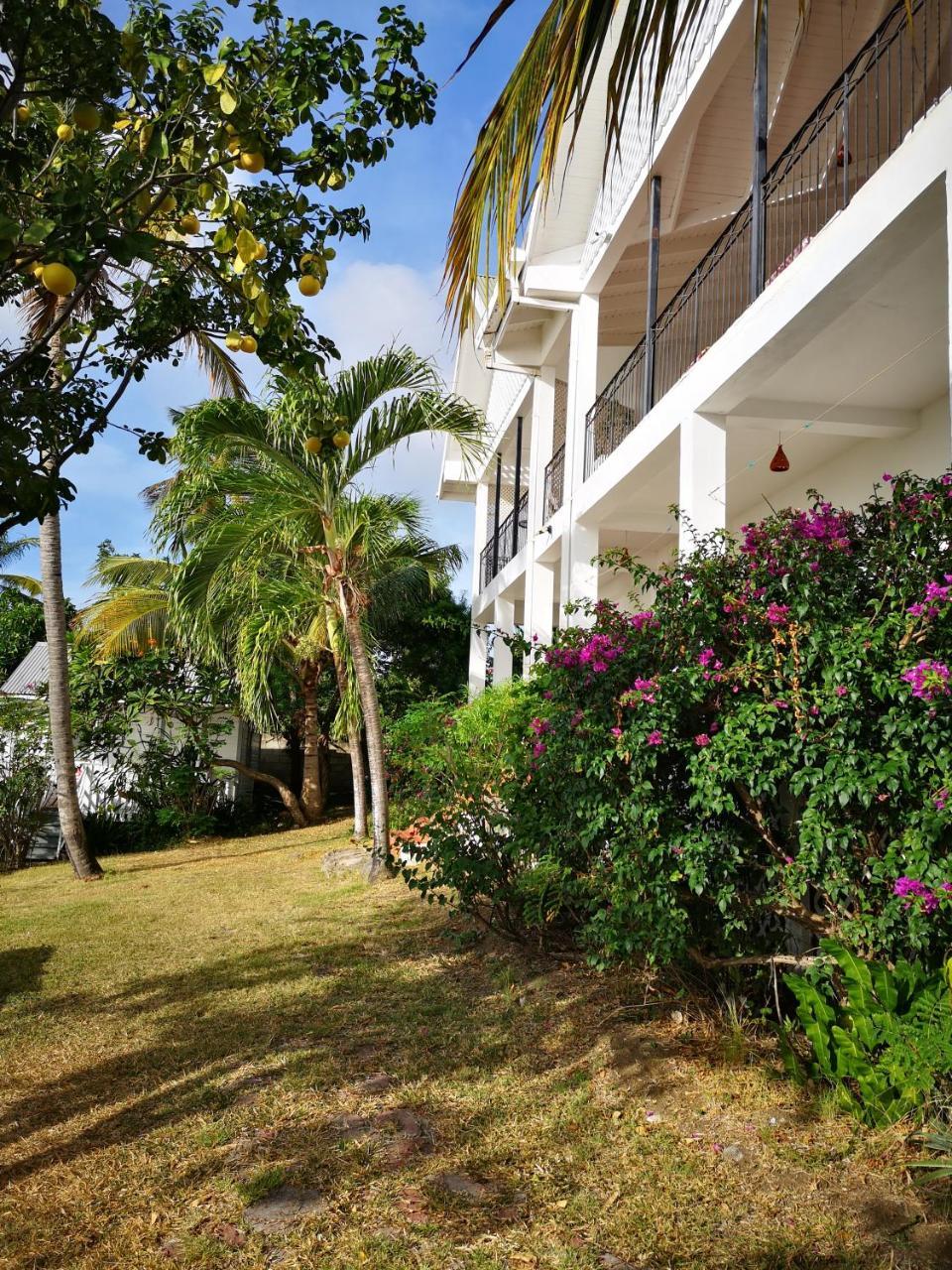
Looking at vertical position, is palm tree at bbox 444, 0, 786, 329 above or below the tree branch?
above

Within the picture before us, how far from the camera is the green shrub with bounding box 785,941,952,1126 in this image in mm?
3248

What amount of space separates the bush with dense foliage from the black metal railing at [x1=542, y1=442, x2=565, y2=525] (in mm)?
8120

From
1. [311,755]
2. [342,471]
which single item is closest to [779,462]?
[342,471]

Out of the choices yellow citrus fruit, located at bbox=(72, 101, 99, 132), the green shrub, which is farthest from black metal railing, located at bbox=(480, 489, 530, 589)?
yellow citrus fruit, located at bbox=(72, 101, 99, 132)

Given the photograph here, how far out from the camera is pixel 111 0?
3479 mm

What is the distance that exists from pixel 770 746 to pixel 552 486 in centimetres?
1016

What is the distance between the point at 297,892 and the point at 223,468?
178 inches

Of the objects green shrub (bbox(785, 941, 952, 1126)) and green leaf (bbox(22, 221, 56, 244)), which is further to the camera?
green shrub (bbox(785, 941, 952, 1126))

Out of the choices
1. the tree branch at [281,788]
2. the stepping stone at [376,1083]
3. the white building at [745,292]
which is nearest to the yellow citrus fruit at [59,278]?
the white building at [745,292]

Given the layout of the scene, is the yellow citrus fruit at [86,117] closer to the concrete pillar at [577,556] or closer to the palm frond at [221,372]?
the concrete pillar at [577,556]

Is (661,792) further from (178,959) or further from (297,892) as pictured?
(297,892)

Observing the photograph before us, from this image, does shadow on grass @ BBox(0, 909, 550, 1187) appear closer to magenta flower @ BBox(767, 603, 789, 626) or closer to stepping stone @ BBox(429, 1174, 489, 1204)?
stepping stone @ BBox(429, 1174, 489, 1204)

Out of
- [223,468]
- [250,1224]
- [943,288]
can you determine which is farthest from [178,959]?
[943,288]

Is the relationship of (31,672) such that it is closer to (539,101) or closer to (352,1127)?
(352,1127)
